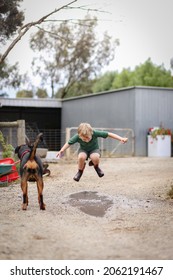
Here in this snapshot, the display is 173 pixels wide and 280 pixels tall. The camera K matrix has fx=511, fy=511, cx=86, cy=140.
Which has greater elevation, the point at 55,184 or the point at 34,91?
A: the point at 34,91

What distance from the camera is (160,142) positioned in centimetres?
1586

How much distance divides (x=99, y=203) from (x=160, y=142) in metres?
9.76

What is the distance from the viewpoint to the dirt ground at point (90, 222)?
388cm

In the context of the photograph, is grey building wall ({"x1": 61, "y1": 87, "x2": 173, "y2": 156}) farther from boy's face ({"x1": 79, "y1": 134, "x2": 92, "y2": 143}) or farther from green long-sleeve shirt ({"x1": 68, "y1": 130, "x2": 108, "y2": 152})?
boy's face ({"x1": 79, "y1": 134, "x2": 92, "y2": 143})

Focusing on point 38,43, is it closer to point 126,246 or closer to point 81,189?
point 81,189

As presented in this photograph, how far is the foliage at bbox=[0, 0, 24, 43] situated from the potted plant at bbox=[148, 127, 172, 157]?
5540mm

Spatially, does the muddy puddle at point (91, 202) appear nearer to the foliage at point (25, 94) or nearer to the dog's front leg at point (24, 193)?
the dog's front leg at point (24, 193)

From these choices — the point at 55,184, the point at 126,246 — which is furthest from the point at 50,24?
the point at 126,246

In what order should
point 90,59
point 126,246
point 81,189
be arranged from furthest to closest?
1. point 90,59
2. point 81,189
3. point 126,246

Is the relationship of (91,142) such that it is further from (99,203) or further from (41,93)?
(41,93)

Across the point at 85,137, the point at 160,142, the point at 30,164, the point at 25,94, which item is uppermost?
the point at 25,94

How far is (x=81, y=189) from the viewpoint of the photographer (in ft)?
25.3

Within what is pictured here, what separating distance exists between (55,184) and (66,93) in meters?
21.4

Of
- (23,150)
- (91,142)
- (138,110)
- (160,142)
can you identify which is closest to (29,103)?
(138,110)
